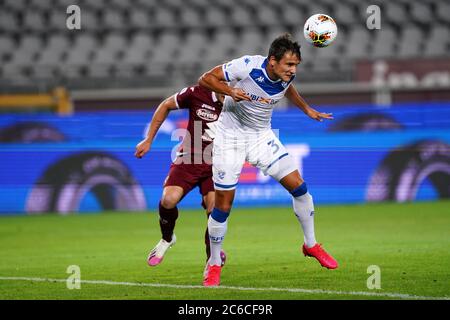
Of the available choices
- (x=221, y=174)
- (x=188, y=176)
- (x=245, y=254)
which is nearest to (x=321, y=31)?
(x=221, y=174)

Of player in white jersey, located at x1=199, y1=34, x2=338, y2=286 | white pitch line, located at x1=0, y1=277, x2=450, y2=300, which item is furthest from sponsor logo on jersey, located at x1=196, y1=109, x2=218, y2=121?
white pitch line, located at x1=0, y1=277, x2=450, y2=300

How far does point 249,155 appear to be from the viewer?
927 cm

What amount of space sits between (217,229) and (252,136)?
1043 millimetres

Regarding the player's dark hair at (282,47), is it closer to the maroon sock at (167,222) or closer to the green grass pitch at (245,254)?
the green grass pitch at (245,254)

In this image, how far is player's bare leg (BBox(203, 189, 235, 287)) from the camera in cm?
906

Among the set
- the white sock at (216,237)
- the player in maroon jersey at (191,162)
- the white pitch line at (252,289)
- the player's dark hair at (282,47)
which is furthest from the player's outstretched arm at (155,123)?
the player's dark hair at (282,47)

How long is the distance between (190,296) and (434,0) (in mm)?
19628

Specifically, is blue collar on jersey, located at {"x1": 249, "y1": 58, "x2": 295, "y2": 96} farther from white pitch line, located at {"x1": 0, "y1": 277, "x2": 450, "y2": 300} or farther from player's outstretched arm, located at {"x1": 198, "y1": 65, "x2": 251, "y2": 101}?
white pitch line, located at {"x1": 0, "y1": 277, "x2": 450, "y2": 300}

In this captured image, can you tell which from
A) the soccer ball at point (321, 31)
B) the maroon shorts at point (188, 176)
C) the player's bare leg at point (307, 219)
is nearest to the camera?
the soccer ball at point (321, 31)

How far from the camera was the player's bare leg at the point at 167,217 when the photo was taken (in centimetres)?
1039

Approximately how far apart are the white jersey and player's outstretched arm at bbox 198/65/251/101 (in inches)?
2.7

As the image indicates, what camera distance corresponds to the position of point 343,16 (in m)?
25.6

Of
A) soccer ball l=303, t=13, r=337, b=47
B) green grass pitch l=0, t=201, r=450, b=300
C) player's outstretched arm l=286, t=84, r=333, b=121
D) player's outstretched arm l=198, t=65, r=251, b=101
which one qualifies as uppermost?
soccer ball l=303, t=13, r=337, b=47

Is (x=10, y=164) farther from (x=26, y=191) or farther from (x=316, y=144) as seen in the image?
(x=316, y=144)
